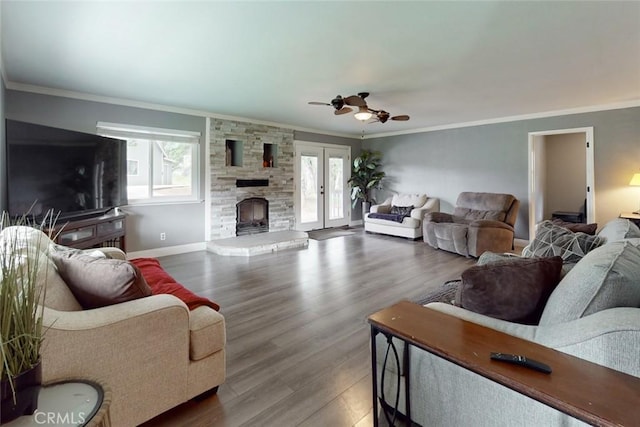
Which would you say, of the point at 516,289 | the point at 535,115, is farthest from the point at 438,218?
the point at 516,289

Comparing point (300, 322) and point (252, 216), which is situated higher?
point (252, 216)

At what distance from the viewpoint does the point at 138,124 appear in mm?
4793

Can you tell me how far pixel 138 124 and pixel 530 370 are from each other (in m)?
5.51

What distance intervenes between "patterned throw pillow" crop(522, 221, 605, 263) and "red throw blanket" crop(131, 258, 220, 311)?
2327mm

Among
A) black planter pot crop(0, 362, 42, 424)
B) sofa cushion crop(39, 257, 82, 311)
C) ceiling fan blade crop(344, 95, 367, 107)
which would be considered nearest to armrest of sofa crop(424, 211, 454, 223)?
ceiling fan blade crop(344, 95, 367, 107)

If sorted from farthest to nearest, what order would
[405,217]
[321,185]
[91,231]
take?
[321,185]
[405,217]
[91,231]

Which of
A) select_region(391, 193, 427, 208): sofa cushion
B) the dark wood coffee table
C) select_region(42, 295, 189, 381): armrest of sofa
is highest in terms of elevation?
select_region(391, 193, 427, 208): sofa cushion

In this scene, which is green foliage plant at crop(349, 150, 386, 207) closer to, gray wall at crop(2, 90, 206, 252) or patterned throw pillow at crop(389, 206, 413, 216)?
patterned throw pillow at crop(389, 206, 413, 216)

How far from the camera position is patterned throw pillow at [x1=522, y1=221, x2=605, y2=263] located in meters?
2.12

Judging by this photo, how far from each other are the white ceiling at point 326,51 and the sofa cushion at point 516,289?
72.4 inches

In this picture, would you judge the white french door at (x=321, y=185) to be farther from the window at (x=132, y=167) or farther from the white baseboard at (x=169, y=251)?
the window at (x=132, y=167)

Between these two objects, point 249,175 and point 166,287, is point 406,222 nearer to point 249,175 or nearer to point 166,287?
point 249,175

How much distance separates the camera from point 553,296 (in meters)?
1.30

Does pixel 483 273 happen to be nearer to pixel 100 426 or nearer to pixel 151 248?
pixel 100 426
